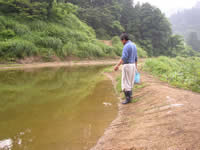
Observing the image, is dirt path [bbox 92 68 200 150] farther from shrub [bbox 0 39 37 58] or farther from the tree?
the tree

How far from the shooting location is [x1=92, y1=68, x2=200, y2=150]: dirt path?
5.87ft

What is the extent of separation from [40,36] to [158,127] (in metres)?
13.3

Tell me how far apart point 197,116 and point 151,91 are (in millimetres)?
1848

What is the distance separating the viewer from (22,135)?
2340 millimetres

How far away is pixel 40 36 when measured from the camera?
43.4 ft

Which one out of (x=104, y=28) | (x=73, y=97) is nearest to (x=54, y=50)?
(x=73, y=97)

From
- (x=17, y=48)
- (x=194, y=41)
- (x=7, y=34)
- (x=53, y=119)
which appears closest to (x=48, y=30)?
(x=7, y=34)

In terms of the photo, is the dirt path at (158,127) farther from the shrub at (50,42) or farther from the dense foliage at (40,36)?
the shrub at (50,42)

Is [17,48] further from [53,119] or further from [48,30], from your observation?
[53,119]

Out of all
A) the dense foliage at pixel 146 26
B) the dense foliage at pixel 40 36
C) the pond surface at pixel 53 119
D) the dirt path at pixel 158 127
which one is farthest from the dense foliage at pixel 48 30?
the dirt path at pixel 158 127

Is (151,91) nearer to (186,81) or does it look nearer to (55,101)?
(186,81)

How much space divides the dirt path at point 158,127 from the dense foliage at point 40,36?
10.1 metres

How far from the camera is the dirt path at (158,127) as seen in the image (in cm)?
179

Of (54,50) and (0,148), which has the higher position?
(54,50)
